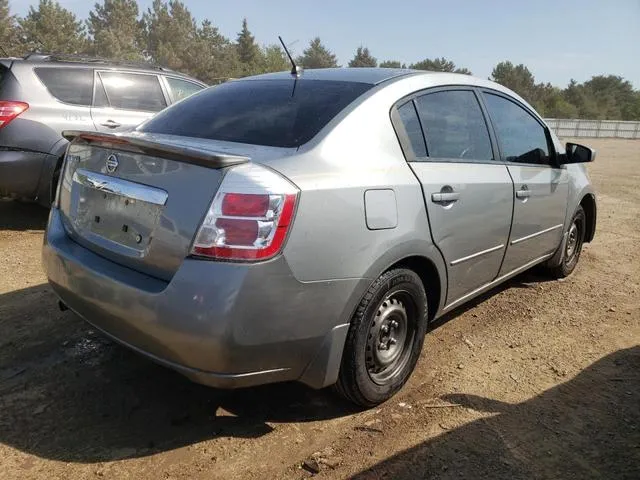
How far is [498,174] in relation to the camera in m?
3.35

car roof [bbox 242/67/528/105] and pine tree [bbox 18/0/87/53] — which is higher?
pine tree [bbox 18/0/87/53]

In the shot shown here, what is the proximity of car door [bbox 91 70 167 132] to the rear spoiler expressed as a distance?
11.4 feet

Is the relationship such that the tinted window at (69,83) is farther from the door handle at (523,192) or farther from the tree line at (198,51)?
the tree line at (198,51)

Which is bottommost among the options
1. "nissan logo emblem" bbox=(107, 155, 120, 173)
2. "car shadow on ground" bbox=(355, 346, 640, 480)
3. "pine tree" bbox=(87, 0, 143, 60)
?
"car shadow on ground" bbox=(355, 346, 640, 480)

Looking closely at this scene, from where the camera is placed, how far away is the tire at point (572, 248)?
4.75 m

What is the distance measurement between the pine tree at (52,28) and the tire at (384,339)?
53.8 metres

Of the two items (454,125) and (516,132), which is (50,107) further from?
(516,132)

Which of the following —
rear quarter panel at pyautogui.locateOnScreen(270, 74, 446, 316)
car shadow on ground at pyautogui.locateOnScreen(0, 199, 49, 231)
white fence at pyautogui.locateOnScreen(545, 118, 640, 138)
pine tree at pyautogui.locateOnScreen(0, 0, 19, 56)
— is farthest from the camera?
pine tree at pyautogui.locateOnScreen(0, 0, 19, 56)

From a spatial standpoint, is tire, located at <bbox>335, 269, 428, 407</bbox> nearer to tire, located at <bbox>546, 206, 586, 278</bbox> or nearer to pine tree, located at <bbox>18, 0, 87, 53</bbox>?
tire, located at <bbox>546, 206, 586, 278</bbox>

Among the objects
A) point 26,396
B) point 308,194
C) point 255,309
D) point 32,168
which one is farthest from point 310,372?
point 32,168

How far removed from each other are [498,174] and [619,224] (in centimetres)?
512

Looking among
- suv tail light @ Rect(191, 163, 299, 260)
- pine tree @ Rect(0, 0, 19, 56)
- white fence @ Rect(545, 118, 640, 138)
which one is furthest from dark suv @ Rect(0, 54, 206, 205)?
pine tree @ Rect(0, 0, 19, 56)

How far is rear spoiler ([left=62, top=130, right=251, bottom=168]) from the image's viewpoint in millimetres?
2055

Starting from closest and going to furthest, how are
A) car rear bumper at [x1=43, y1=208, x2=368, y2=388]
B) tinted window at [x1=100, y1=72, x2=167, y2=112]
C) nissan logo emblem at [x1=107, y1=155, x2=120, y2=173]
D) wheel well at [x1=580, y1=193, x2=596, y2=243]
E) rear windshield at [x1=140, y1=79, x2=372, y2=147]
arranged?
1. car rear bumper at [x1=43, y1=208, x2=368, y2=388]
2. nissan logo emblem at [x1=107, y1=155, x2=120, y2=173]
3. rear windshield at [x1=140, y1=79, x2=372, y2=147]
4. wheel well at [x1=580, y1=193, x2=596, y2=243]
5. tinted window at [x1=100, y1=72, x2=167, y2=112]
